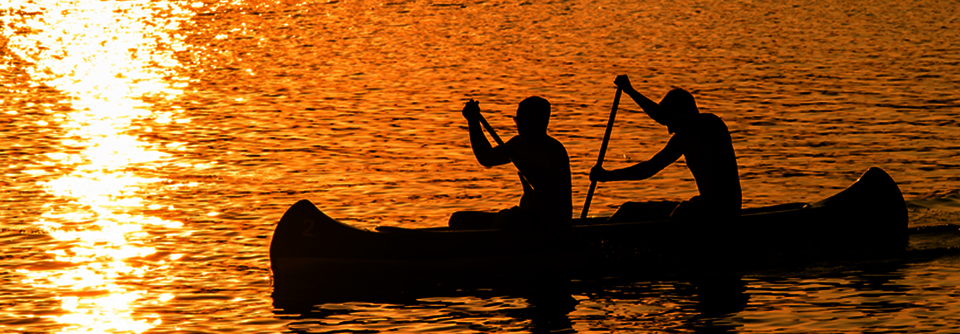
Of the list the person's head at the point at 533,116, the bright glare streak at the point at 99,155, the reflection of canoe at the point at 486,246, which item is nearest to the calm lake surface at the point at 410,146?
the bright glare streak at the point at 99,155

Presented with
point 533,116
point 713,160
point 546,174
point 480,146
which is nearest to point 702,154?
point 713,160

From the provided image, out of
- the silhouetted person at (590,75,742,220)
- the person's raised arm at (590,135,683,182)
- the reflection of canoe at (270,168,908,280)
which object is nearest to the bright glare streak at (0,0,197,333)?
the reflection of canoe at (270,168,908,280)

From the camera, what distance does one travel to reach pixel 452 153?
60.0 ft

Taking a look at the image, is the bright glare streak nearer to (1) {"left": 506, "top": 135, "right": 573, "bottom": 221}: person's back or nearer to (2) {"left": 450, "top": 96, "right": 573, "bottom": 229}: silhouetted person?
(2) {"left": 450, "top": 96, "right": 573, "bottom": 229}: silhouetted person

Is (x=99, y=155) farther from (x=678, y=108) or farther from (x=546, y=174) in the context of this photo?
(x=678, y=108)

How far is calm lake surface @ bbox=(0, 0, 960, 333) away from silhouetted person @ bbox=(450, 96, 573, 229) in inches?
25.8

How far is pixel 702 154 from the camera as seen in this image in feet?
34.2

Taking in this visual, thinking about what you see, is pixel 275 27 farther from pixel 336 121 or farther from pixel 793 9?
pixel 336 121

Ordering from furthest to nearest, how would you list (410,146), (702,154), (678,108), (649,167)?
(410,146) < (649,167) < (702,154) < (678,108)

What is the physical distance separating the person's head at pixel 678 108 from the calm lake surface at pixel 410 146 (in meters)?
1.36

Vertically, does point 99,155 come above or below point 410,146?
above

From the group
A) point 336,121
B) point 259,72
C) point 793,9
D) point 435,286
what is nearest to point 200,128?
point 336,121

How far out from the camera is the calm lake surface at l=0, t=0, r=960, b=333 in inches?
381

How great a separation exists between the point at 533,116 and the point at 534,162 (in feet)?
1.38
